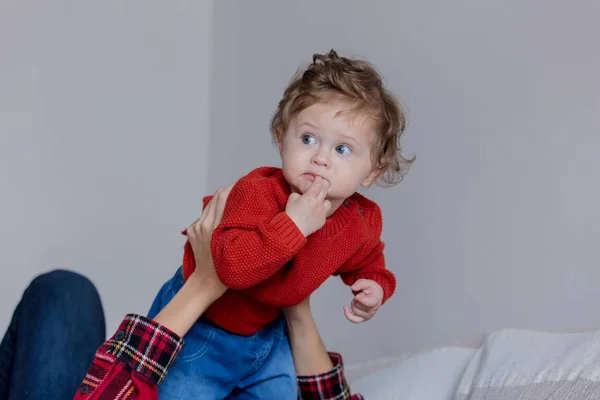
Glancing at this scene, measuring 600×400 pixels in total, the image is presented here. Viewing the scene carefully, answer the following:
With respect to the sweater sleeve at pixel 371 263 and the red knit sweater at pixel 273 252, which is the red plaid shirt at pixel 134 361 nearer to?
the red knit sweater at pixel 273 252

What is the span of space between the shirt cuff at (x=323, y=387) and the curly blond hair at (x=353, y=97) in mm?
368

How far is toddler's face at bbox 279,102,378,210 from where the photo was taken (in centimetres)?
115

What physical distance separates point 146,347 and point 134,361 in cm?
3

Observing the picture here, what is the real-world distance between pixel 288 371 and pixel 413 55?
3.25 feet

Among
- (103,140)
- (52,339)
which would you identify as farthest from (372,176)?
(103,140)

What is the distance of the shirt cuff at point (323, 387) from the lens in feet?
4.50

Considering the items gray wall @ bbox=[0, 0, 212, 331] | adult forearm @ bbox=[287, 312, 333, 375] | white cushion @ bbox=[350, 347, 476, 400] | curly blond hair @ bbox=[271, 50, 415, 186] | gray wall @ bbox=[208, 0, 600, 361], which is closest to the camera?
curly blond hair @ bbox=[271, 50, 415, 186]

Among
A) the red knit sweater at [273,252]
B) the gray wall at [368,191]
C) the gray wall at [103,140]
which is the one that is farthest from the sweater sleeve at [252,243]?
the gray wall at [103,140]

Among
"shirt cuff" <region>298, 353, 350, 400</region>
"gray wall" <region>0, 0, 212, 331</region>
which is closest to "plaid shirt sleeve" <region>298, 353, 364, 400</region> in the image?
"shirt cuff" <region>298, 353, 350, 400</region>

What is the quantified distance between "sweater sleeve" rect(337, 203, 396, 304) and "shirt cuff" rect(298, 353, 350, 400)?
181mm

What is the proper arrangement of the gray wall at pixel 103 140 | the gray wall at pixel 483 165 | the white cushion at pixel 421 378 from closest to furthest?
the white cushion at pixel 421 378, the gray wall at pixel 483 165, the gray wall at pixel 103 140

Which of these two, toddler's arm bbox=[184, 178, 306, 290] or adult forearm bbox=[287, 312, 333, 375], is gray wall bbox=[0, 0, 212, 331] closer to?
adult forearm bbox=[287, 312, 333, 375]

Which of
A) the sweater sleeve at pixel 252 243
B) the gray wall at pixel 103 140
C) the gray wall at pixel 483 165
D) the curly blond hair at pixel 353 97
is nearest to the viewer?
the sweater sleeve at pixel 252 243

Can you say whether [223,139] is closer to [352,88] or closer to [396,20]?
[396,20]
